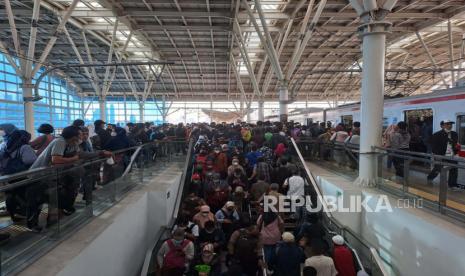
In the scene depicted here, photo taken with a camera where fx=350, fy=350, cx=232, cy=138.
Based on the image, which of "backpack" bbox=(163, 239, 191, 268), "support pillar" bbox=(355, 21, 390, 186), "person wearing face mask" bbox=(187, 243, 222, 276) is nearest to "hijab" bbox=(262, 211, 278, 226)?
"person wearing face mask" bbox=(187, 243, 222, 276)

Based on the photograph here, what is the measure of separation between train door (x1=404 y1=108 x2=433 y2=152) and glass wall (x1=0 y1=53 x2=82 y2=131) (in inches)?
709

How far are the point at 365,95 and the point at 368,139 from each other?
1.01 meters

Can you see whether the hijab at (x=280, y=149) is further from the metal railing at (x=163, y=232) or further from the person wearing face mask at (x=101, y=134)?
the person wearing face mask at (x=101, y=134)

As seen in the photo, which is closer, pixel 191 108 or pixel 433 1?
pixel 433 1

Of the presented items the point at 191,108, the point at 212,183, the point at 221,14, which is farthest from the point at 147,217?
the point at 191,108

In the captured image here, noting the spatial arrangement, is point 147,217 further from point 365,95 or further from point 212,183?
point 365,95

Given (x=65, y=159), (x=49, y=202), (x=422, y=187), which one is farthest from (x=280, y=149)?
(x=49, y=202)

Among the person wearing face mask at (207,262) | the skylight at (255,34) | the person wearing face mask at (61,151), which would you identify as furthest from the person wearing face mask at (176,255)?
the skylight at (255,34)

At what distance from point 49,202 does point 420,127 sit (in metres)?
10.6

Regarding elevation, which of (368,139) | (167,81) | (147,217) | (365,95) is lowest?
(147,217)

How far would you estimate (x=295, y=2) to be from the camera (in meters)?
19.1

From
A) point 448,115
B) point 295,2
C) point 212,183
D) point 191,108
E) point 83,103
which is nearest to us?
point 212,183

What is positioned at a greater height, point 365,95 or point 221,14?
point 221,14

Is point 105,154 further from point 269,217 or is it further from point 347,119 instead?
point 347,119
